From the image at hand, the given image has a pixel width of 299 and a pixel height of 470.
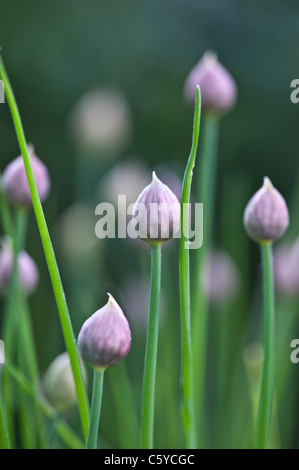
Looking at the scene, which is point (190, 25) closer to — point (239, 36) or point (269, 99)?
point (239, 36)

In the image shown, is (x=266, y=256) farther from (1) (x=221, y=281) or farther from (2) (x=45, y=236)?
(1) (x=221, y=281)

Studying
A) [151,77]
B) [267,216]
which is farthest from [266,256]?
[151,77]

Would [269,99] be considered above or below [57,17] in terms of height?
below

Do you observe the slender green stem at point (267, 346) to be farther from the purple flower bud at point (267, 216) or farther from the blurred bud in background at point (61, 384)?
the blurred bud in background at point (61, 384)

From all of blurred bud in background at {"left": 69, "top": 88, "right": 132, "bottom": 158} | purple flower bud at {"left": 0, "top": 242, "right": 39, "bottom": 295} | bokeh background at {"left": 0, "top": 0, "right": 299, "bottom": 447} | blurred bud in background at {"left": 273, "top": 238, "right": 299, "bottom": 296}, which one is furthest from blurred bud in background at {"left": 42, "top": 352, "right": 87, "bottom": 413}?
bokeh background at {"left": 0, "top": 0, "right": 299, "bottom": 447}

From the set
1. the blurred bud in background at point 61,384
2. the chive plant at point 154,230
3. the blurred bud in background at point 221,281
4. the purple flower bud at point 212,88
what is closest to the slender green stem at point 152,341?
the chive plant at point 154,230
